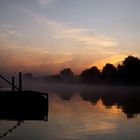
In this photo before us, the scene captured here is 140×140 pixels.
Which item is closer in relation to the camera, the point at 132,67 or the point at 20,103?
the point at 20,103

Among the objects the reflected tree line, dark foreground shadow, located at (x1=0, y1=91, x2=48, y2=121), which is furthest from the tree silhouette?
dark foreground shadow, located at (x1=0, y1=91, x2=48, y2=121)

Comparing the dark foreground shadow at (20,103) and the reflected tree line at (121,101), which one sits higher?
the dark foreground shadow at (20,103)

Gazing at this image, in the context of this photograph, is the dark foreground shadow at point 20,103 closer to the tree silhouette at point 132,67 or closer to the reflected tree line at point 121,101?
the reflected tree line at point 121,101

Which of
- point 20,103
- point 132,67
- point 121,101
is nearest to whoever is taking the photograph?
point 20,103

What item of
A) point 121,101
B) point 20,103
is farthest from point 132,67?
point 20,103

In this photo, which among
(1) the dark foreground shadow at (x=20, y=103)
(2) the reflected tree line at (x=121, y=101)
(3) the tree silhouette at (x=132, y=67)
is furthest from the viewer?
(3) the tree silhouette at (x=132, y=67)

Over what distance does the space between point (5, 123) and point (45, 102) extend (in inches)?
508

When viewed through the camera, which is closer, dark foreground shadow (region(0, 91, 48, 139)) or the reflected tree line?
dark foreground shadow (region(0, 91, 48, 139))

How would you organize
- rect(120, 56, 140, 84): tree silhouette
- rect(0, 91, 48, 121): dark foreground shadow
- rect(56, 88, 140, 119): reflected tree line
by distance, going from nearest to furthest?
rect(0, 91, 48, 121): dark foreground shadow → rect(56, 88, 140, 119): reflected tree line → rect(120, 56, 140, 84): tree silhouette

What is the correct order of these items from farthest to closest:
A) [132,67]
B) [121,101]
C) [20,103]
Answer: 1. [132,67]
2. [121,101]
3. [20,103]

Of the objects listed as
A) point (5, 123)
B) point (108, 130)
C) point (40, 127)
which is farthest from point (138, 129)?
point (5, 123)

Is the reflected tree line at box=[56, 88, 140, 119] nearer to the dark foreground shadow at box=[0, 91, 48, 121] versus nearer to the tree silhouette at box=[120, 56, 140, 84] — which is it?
the dark foreground shadow at box=[0, 91, 48, 121]

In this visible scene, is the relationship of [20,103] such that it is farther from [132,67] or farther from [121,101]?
[132,67]

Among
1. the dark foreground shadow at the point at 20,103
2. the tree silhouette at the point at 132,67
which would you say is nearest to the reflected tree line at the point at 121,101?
the dark foreground shadow at the point at 20,103
